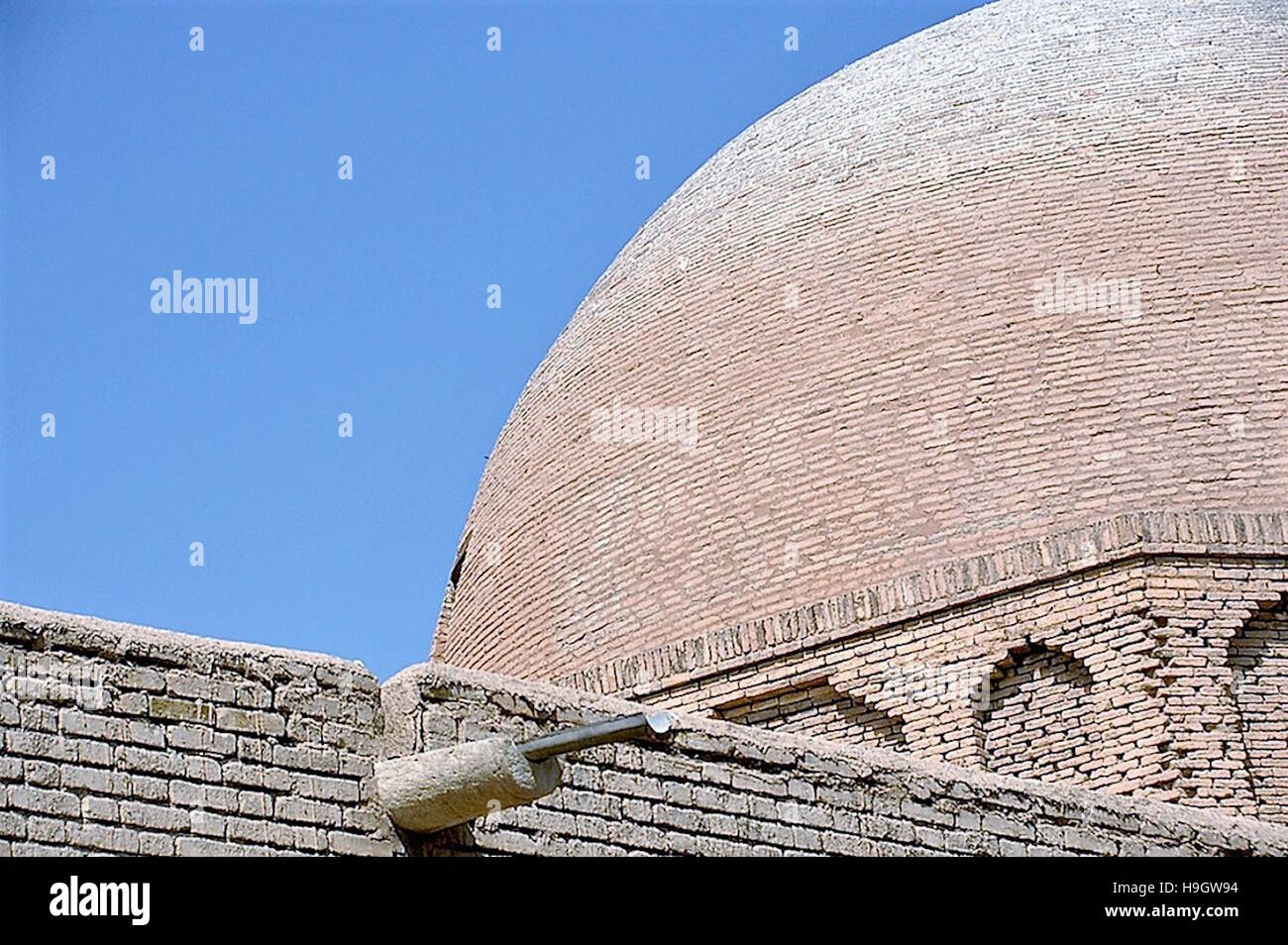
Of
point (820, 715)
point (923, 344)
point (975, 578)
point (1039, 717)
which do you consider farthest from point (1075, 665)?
point (923, 344)

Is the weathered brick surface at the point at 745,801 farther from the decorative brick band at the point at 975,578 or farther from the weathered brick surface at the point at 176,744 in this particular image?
the decorative brick band at the point at 975,578

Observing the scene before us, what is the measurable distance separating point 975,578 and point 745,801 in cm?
391

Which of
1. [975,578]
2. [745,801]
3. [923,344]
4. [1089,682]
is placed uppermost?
[923,344]

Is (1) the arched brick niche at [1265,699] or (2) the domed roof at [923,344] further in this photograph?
(2) the domed roof at [923,344]

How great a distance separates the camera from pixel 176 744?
18.7ft

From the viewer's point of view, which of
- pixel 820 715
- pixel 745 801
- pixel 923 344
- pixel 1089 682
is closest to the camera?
pixel 745 801

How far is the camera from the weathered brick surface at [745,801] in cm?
624

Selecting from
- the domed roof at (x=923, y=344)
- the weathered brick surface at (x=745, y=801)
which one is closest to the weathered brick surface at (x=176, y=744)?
the weathered brick surface at (x=745, y=801)

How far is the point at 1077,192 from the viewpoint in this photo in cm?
1165

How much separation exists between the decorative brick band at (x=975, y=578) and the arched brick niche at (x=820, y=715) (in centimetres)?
20

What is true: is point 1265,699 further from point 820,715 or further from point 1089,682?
point 820,715

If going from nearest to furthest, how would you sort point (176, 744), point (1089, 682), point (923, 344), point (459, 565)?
point (176, 744), point (1089, 682), point (923, 344), point (459, 565)
